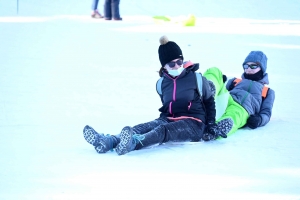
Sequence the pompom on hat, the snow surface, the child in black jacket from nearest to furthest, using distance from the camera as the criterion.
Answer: the snow surface < the child in black jacket < the pompom on hat

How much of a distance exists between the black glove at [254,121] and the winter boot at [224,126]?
400mm

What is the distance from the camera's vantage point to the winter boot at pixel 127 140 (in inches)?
198

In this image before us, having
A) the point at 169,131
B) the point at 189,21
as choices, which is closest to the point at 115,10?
the point at 189,21

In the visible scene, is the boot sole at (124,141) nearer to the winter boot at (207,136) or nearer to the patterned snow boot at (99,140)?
the patterned snow boot at (99,140)

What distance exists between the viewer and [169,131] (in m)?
5.40

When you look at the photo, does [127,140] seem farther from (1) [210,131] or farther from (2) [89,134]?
(1) [210,131]

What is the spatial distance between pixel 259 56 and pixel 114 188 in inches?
98.0

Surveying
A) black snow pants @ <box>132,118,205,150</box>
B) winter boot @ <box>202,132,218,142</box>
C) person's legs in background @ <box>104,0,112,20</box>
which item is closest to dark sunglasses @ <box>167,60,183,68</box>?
black snow pants @ <box>132,118,205,150</box>

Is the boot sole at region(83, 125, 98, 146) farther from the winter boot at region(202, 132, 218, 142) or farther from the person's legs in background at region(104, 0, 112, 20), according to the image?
the person's legs in background at region(104, 0, 112, 20)

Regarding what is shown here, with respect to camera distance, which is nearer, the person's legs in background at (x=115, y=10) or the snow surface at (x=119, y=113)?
the snow surface at (x=119, y=113)

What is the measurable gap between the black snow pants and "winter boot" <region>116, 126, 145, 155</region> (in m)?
0.04

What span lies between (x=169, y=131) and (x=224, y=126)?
0.52 metres

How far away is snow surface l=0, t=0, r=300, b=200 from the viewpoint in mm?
4613

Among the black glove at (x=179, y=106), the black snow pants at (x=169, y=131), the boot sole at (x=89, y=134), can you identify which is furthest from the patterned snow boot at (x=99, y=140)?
the black glove at (x=179, y=106)
